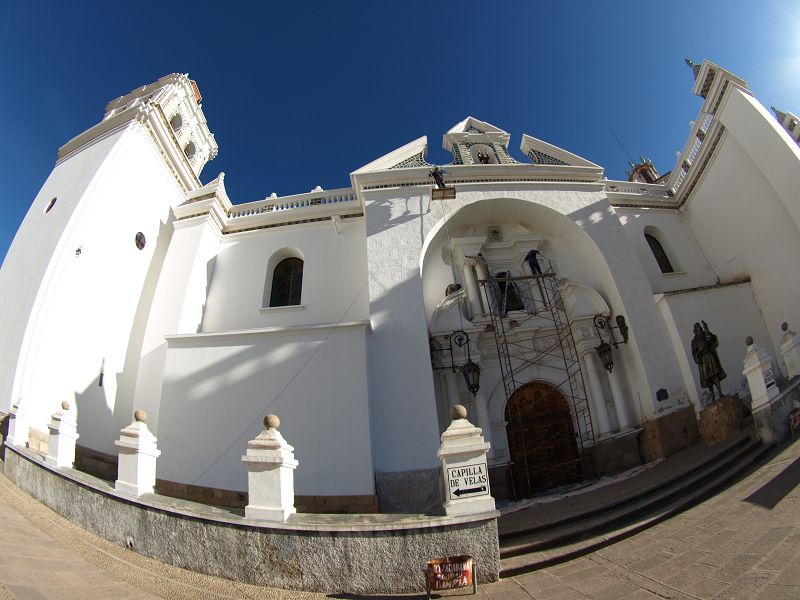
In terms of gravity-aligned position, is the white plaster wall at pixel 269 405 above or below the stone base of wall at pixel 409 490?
above

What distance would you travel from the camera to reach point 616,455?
8.45m

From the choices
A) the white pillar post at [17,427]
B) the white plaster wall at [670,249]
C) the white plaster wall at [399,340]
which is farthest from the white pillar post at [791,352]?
the white pillar post at [17,427]

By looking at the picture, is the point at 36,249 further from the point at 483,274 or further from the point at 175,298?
the point at 483,274

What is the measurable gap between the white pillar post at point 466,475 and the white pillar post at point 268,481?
1.71 m

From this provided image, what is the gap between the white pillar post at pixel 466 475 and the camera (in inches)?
154

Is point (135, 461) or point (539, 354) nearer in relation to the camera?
point (135, 461)

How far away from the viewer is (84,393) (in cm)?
762

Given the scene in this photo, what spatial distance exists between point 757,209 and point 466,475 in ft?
37.5

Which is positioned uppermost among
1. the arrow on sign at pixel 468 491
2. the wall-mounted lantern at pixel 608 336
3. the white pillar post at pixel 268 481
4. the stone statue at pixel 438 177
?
the stone statue at pixel 438 177

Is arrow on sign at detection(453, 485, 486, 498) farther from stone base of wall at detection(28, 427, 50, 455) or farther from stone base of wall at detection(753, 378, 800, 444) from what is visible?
stone base of wall at detection(28, 427, 50, 455)

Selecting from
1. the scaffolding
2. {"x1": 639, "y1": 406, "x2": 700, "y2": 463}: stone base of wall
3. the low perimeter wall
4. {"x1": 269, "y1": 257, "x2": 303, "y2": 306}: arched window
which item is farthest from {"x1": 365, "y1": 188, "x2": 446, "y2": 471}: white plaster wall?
{"x1": 639, "y1": 406, "x2": 700, "y2": 463}: stone base of wall

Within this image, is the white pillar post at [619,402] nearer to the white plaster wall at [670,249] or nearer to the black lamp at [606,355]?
the black lamp at [606,355]

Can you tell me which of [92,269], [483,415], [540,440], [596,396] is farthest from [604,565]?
[92,269]

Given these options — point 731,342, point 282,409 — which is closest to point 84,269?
point 282,409
